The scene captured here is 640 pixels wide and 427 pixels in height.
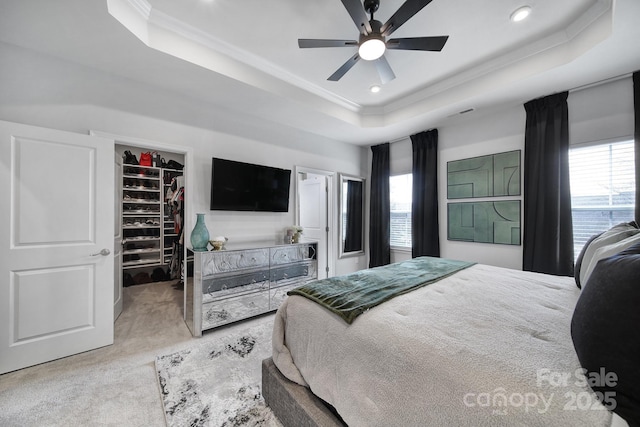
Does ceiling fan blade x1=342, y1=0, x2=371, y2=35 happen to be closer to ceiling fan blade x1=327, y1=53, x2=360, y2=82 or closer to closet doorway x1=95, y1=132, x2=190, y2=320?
ceiling fan blade x1=327, y1=53, x2=360, y2=82

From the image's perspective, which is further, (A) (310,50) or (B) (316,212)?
(B) (316,212)

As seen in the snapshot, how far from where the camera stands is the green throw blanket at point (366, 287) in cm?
132

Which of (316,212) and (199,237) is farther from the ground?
(316,212)

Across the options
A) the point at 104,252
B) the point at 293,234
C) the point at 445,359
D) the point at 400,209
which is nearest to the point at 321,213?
the point at 293,234

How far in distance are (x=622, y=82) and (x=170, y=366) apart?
17.2ft

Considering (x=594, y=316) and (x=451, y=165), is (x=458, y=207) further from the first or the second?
(x=594, y=316)

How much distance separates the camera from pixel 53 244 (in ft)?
7.08

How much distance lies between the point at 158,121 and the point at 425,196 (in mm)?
3929

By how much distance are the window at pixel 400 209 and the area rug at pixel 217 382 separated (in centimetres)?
296

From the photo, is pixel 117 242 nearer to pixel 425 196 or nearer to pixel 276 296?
pixel 276 296

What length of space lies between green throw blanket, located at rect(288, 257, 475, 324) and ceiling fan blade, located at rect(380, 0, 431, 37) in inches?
73.3

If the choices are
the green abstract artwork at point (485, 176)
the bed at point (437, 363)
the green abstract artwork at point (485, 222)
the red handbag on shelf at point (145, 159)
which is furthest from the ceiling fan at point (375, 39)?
the red handbag on shelf at point (145, 159)

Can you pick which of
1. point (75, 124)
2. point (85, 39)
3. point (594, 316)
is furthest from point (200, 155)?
point (594, 316)

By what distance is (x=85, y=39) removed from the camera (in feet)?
6.68
